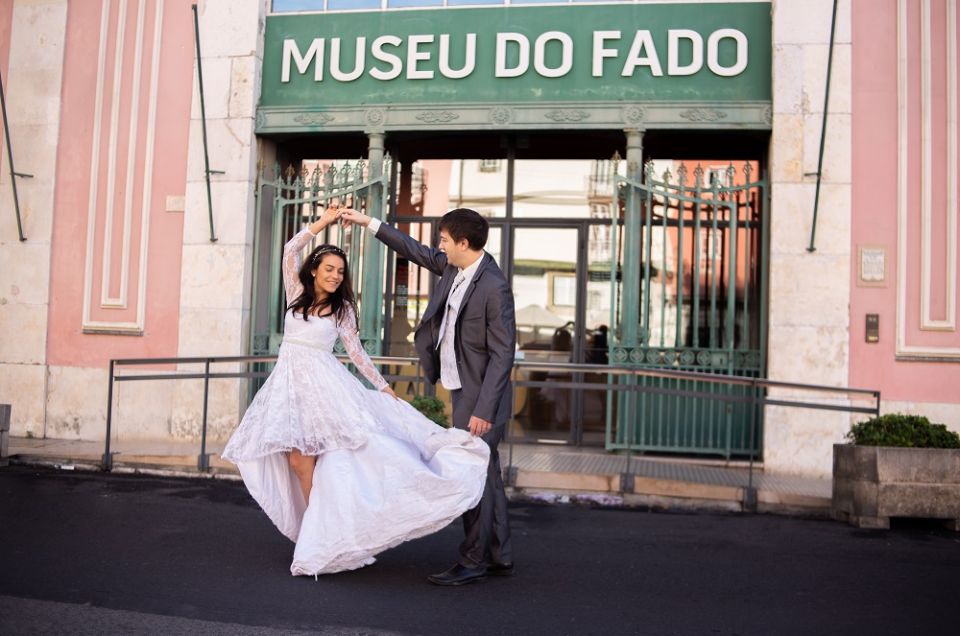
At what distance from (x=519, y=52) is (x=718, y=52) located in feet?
7.09

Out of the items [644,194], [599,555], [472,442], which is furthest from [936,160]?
[472,442]

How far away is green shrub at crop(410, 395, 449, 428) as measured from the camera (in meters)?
8.70

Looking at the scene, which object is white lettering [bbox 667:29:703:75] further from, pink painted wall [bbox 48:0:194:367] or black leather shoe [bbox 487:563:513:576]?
black leather shoe [bbox 487:563:513:576]

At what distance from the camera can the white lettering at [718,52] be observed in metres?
10.5

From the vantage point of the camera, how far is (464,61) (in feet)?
36.0

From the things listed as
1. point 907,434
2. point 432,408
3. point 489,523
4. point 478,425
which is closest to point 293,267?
point 478,425

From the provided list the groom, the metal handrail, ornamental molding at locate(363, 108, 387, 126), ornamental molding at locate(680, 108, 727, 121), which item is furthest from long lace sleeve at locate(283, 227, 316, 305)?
ornamental molding at locate(680, 108, 727, 121)

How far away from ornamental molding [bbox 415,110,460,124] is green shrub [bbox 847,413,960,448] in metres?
5.64

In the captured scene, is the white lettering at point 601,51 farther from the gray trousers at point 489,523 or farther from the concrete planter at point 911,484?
the gray trousers at point 489,523

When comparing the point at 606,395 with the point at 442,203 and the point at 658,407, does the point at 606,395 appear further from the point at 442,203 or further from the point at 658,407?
the point at 442,203

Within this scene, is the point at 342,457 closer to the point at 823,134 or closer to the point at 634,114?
the point at 634,114

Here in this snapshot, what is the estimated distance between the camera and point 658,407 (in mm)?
10430

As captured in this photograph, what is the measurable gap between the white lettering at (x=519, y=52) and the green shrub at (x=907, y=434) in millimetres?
5485

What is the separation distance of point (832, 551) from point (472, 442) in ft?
9.31
